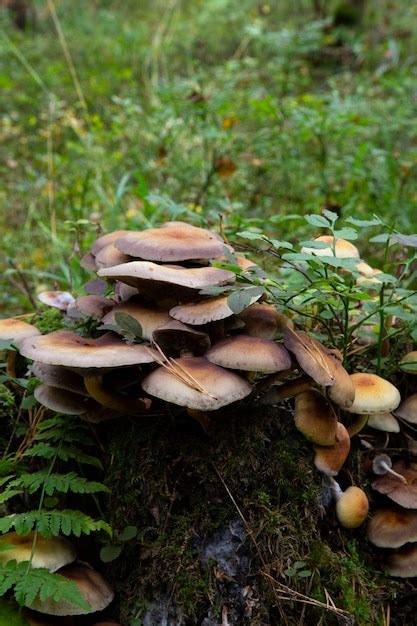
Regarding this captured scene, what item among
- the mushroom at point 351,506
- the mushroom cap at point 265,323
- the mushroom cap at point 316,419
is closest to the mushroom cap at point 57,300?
the mushroom cap at point 265,323

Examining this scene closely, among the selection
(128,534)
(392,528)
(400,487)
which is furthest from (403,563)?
(128,534)

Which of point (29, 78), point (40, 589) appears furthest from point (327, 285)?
point (29, 78)

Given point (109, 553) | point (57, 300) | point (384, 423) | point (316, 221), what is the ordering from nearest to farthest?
point (109, 553), point (316, 221), point (384, 423), point (57, 300)

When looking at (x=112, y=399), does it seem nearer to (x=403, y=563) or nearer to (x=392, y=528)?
(x=392, y=528)

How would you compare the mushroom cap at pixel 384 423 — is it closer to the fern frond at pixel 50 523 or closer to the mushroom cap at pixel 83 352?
the mushroom cap at pixel 83 352

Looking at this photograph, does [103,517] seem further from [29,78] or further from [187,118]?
[29,78]

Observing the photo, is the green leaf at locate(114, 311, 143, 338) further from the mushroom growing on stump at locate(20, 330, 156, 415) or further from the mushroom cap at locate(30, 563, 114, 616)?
the mushroom cap at locate(30, 563, 114, 616)
